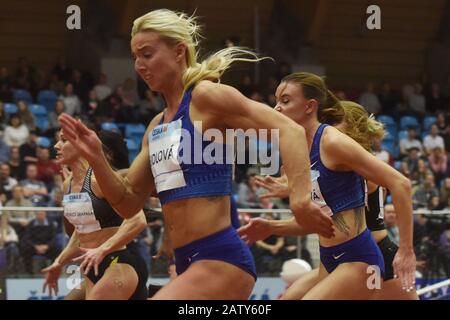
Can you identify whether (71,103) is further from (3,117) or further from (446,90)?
(446,90)

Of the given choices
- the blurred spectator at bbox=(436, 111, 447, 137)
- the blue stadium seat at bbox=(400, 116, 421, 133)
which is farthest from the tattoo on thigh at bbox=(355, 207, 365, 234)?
the blue stadium seat at bbox=(400, 116, 421, 133)

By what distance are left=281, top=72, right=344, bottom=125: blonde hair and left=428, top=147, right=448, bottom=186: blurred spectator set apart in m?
10.8

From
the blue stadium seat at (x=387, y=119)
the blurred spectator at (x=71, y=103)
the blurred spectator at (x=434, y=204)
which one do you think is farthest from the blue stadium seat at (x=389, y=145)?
the blurred spectator at (x=71, y=103)

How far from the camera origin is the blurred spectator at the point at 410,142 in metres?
18.7

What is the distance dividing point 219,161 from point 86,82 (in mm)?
14275

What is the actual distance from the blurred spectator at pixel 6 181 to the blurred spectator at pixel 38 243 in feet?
6.49

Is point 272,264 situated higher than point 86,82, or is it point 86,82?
point 86,82

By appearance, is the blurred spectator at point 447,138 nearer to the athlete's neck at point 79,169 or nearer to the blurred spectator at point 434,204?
the blurred spectator at point 434,204

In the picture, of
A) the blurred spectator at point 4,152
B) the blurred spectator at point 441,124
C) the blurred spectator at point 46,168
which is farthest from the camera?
the blurred spectator at point 441,124

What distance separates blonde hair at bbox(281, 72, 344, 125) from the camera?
21.1 feet

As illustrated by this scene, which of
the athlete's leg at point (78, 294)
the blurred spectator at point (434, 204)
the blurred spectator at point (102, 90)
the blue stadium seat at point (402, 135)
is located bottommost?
the athlete's leg at point (78, 294)
